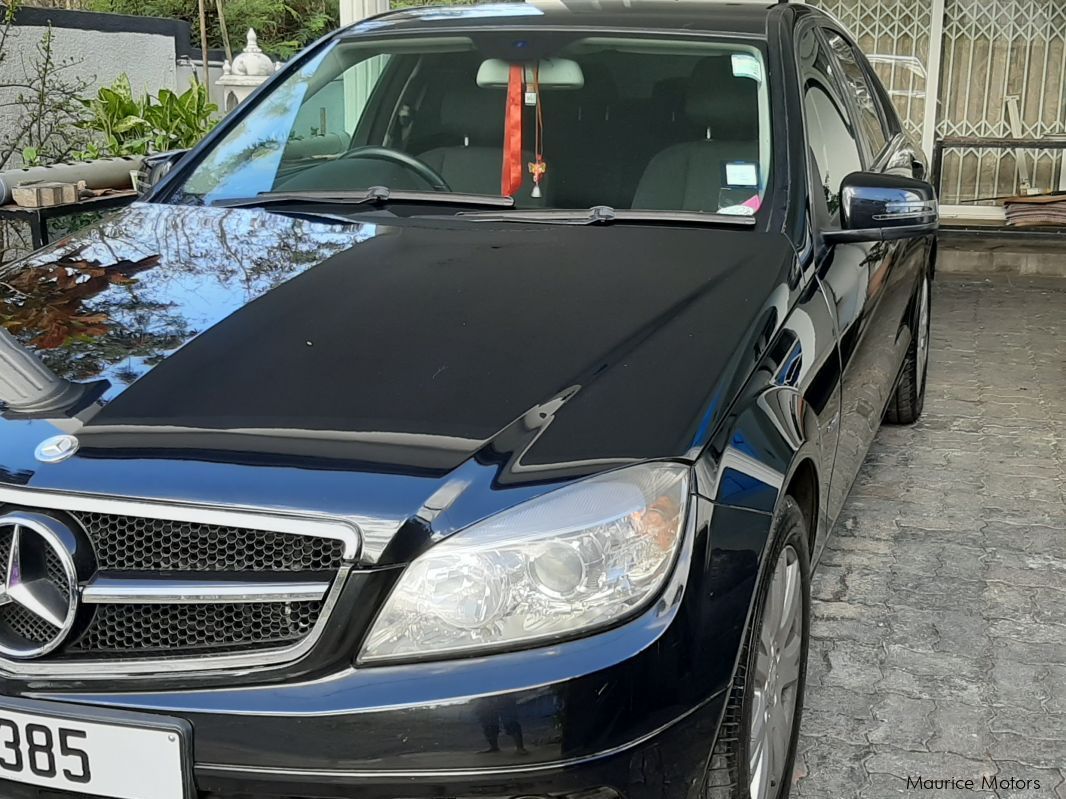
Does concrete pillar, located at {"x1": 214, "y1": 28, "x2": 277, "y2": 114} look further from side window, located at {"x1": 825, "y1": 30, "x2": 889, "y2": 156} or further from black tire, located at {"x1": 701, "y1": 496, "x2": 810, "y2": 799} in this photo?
black tire, located at {"x1": 701, "y1": 496, "x2": 810, "y2": 799}

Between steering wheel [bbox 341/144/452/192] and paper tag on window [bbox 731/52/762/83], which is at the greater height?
paper tag on window [bbox 731/52/762/83]

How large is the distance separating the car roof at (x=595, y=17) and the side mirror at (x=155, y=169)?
0.64m

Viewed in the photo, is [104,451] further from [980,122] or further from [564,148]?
[980,122]

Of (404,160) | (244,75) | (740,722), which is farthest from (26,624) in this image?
(244,75)

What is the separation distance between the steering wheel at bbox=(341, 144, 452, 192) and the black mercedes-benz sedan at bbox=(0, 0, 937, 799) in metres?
0.11

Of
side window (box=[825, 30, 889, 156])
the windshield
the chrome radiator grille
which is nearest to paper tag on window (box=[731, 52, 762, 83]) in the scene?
the windshield

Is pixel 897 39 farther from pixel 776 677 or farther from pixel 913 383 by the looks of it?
pixel 776 677

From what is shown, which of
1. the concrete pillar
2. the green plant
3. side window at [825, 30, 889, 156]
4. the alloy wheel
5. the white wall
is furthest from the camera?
the concrete pillar

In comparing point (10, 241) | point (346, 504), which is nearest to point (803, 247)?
point (346, 504)

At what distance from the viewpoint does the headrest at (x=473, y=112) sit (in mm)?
3354

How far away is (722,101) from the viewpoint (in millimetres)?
3227

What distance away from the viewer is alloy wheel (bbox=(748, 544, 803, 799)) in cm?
220

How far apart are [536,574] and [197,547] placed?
0.48 meters

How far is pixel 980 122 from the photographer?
9234 mm
